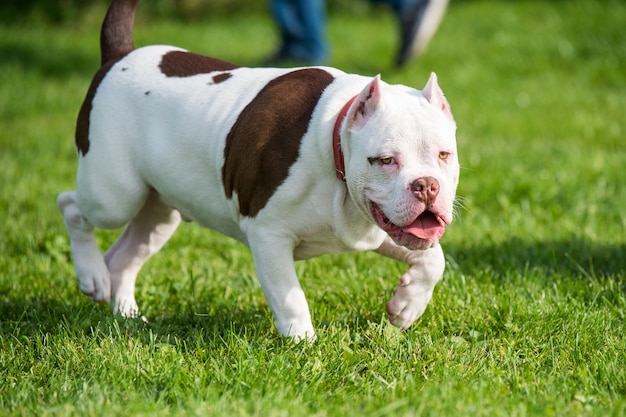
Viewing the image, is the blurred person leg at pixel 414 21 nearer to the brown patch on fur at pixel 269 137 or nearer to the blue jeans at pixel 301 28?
the blue jeans at pixel 301 28

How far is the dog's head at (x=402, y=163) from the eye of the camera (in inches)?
122


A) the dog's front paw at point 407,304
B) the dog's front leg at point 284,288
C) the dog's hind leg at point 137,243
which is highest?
the dog's front leg at point 284,288

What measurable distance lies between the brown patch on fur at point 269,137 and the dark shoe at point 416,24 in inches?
220

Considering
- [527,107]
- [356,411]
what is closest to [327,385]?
[356,411]

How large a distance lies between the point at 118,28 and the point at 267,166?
1.33 meters

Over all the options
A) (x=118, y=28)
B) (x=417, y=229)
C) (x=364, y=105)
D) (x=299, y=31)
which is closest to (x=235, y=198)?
(x=364, y=105)

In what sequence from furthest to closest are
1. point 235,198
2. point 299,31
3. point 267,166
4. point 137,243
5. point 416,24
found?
1. point 299,31
2. point 416,24
3. point 137,243
4. point 235,198
5. point 267,166

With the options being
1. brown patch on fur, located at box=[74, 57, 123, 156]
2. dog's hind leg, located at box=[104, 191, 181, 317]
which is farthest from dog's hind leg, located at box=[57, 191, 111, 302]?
brown patch on fur, located at box=[74, 57, 123, 156]

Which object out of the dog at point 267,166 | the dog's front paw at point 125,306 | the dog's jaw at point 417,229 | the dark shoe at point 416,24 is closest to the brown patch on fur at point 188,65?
the dog at point 267,166

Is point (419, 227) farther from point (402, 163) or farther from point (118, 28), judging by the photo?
point (118, 28)

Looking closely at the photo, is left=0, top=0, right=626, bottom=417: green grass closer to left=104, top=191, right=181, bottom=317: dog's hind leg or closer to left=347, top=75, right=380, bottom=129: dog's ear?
left=104, top=191, right=181, bottom=317: dog's hind leg

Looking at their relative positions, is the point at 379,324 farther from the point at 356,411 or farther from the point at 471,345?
the point at 356,411

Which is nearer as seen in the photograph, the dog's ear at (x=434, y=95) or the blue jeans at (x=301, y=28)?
the dog's ear at (x=434, y=95)

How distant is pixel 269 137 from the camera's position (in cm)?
349
